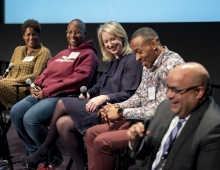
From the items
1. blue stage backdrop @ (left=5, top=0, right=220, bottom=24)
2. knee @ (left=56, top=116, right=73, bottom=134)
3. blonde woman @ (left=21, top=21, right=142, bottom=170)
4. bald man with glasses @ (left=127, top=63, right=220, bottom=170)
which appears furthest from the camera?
blue stage backdrop @ (left=5, top=0, right=220, bottom=24)

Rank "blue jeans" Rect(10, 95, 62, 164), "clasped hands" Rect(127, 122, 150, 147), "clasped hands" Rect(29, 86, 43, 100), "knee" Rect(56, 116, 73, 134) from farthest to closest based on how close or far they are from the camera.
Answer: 1. "clasped hands" Rect(29, 86, 43, 100)
2. "blue jeans" Rect(10, 95, 62, 164)
3. "knee" Rect(56, 116, 73, 134)
4. "clasped hands" Rect(127, 122, 150, 147)

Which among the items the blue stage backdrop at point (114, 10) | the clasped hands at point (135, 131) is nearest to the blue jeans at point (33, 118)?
the blue stage backdrop at point (114, 10)

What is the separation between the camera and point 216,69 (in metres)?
3.40

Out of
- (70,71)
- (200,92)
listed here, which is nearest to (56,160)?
(70,71)

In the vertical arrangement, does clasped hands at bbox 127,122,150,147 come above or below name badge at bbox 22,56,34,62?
below

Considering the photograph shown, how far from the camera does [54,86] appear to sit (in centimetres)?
338

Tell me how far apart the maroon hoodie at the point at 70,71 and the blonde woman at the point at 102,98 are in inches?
11.5

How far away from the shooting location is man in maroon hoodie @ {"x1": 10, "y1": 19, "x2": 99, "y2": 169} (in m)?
3.28

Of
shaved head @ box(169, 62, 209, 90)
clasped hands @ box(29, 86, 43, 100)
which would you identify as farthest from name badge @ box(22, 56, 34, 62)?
shaved head @ box(169, 62, 209, 90)

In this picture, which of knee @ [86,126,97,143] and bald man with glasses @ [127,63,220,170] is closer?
bald man with glasses @ [127,63,220,170]

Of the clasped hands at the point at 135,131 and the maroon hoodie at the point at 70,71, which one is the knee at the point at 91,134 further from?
the clasped hands at the point at 135,131

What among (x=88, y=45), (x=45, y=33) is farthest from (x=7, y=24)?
(x=88, y=45)

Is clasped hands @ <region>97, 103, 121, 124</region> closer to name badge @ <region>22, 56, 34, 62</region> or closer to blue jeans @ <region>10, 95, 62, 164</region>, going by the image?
blue jeans @ <region>10, 95, 62, 164</region>

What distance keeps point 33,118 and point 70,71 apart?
1.78 ft
